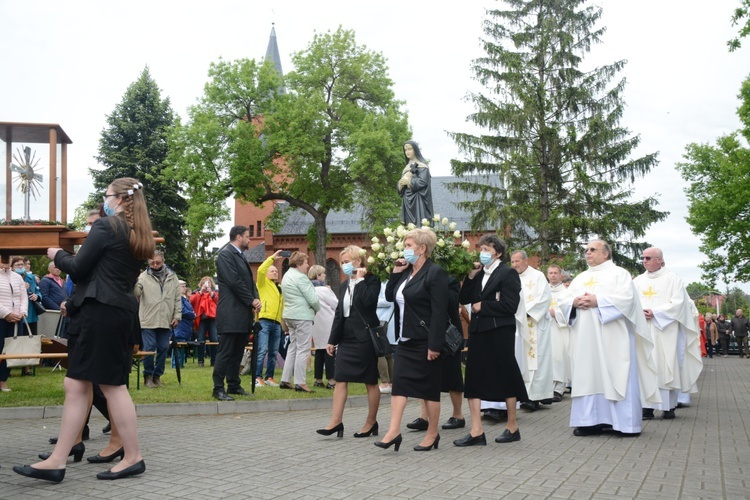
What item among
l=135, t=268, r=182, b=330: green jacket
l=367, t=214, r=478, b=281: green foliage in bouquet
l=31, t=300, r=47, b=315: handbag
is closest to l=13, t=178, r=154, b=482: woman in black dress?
l=367, t=214, r=478, b=281: green foliage in bouquet

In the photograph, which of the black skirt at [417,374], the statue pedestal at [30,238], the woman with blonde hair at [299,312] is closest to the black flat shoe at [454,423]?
the black skirt at [417,374]

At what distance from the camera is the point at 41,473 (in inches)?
200

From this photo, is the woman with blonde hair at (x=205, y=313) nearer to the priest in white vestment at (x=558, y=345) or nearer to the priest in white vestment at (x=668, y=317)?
the priest in white vestment at (x=558, y=345)

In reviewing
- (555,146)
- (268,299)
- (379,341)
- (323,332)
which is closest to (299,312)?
(268,299)

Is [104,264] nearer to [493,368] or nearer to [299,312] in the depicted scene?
[493,368]

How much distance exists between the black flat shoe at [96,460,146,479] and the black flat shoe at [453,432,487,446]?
10.0ft

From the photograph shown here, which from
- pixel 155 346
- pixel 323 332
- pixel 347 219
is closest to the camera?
pixel 155 346

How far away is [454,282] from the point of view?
755 centimetres

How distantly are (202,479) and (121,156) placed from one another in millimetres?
42032

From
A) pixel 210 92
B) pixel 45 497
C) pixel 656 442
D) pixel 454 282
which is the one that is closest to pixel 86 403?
pixel 45 497

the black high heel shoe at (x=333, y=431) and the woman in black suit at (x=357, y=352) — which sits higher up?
the woman in black suit at (x=357, y=352)

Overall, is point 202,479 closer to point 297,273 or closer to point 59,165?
point 59,165

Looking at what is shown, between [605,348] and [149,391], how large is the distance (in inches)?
A: 249

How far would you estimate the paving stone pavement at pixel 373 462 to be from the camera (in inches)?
A: 201
